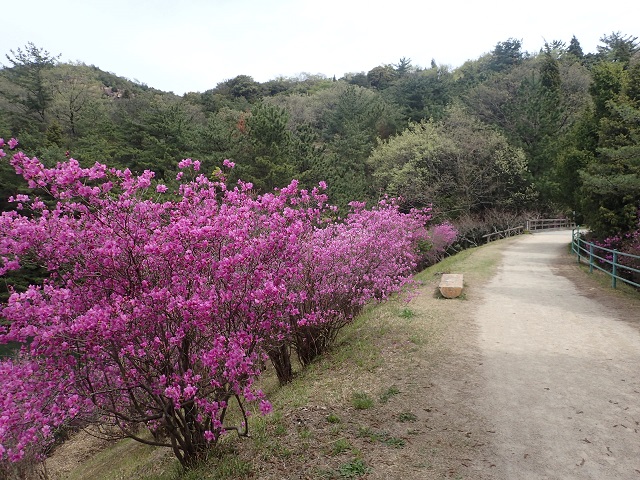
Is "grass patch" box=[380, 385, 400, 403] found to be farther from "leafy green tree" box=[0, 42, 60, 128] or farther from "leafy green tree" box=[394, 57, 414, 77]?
A: "leafy green tree" box=[394, 57, 414, 77]

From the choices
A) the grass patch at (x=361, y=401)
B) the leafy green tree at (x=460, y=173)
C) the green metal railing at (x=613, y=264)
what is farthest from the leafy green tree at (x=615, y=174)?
the leafy green tree at (x=460, y=173)

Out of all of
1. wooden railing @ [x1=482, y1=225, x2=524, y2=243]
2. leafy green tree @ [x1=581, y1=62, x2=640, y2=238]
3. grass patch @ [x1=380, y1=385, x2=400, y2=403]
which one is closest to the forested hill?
leafy green tree @ [x1=581, y1=62, x2=640, y2=238]

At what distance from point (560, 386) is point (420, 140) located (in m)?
27.7

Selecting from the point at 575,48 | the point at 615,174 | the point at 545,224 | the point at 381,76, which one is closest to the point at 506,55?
the point at 575,48

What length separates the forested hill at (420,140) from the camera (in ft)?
54.6

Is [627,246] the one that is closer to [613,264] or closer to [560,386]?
[613,264]

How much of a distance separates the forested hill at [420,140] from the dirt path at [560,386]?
18.9ft

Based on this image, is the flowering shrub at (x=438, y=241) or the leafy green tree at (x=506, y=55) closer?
the flowering shrub at (x=438, y=241)

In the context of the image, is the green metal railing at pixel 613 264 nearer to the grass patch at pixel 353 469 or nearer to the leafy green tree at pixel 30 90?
the grass patch at pixel 353 469

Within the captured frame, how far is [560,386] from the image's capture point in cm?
526

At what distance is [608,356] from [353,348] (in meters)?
3.91

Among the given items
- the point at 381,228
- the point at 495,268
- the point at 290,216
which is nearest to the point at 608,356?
the point at 381,228

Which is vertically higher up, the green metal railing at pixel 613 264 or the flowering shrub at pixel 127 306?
the flowering shrub at pixel 127 306

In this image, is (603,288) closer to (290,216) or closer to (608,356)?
(608,356)
